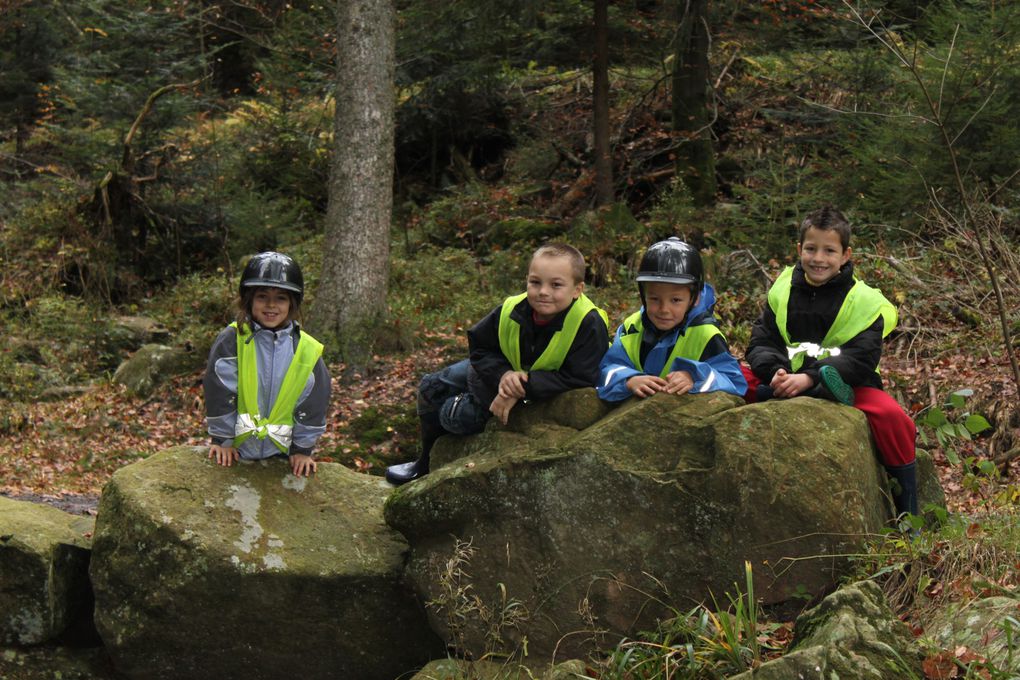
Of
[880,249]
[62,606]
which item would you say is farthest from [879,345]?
[880,249]

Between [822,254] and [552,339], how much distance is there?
4.85 ft

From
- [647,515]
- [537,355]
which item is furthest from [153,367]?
[647,515]

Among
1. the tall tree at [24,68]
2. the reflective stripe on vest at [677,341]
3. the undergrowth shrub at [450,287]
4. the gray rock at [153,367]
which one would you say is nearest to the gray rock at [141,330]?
the gray rock at [153,367]

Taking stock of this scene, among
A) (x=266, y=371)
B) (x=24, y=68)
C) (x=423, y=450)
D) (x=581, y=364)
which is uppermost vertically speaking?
(x=24, y=68)

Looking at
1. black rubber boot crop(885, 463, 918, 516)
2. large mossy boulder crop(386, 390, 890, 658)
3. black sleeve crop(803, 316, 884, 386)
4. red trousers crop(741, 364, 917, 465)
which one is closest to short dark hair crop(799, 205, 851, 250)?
black sleeve crop(803, 316, 884, 386)

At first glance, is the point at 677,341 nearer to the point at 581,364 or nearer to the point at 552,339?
the point at 581,364

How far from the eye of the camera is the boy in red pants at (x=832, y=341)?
4668 millimetres

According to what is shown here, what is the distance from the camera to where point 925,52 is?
11.3m

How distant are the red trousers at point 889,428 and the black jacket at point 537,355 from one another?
1.37 metres

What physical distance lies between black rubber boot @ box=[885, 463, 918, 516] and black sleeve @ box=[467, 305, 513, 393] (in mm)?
2047

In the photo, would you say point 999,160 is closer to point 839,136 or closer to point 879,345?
point 839,136

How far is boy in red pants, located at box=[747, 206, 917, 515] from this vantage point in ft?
15.3

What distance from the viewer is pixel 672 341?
491 centimetres

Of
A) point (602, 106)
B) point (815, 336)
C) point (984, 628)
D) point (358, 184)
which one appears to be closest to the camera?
point (984, 628)
